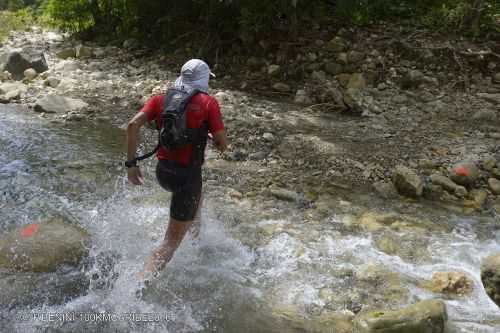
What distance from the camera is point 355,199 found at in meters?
5.48

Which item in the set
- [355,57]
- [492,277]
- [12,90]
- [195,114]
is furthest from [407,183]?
[12,90]

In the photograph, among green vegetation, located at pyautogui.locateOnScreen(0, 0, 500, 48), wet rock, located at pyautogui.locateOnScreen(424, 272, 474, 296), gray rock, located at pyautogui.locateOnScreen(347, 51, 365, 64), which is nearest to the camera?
wet rock, located at pyautogui.locateOnScreen(424, 272, 474, 296)

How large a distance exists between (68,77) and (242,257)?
692cm

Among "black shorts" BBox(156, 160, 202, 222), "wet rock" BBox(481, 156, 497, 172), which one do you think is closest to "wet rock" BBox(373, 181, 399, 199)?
"wet rock" BBox(481, 156, 497, 172)

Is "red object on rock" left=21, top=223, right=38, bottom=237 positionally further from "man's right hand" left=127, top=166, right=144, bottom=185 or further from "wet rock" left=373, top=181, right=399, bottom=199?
"wet rock" left=373, top=181, right=399, bottom=199

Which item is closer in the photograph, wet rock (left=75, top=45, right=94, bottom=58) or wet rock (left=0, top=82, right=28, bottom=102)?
wet rock (left=0, top=82, right=28, bottom=102)

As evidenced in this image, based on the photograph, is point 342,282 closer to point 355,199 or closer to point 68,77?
point 355,199

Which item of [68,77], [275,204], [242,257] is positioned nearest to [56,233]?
[242,257]

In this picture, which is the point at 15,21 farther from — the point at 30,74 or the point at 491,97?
the point at 491,97

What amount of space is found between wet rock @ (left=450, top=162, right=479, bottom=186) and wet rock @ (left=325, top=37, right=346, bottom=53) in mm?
4039

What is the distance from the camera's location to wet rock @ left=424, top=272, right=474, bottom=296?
3924mm

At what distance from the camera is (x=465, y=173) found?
5.63 metres

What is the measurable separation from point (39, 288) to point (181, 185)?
1.40 meters

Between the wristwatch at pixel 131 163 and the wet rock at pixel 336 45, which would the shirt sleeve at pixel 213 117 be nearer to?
the wristwatch at pixel 131 163
